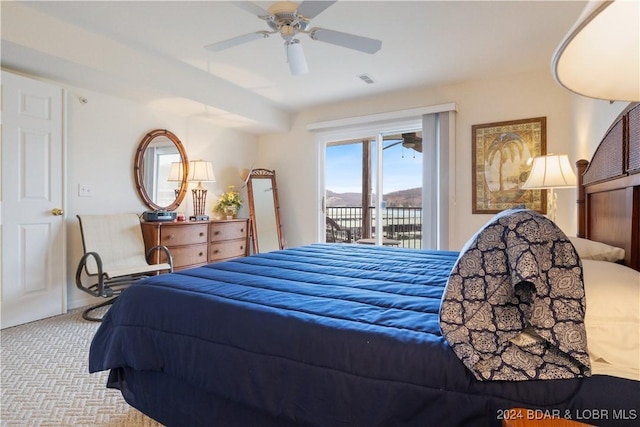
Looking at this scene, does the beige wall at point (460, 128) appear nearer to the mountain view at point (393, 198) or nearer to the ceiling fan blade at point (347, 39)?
the mountain view at point (393, 198)

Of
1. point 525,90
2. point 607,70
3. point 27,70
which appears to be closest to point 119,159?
point 27,70

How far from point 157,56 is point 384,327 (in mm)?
3473

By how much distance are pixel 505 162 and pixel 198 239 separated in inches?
144

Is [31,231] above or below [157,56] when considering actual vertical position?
below

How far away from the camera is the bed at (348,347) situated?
839 millimetres

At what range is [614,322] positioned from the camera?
2.81 feet

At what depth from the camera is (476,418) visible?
85 centimetres

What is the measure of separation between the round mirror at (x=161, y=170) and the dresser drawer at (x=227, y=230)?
1.95ft

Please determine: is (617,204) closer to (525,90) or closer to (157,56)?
(525,90)

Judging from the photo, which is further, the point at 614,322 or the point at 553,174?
the point at 553,174

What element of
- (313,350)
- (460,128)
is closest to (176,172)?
(460,128)

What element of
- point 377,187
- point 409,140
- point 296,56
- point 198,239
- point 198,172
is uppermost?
point 296,56

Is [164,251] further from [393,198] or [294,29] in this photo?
[393,198]

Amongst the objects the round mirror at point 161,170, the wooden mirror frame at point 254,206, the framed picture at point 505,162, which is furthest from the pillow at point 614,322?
the wooden mirror frame at point 254,206
